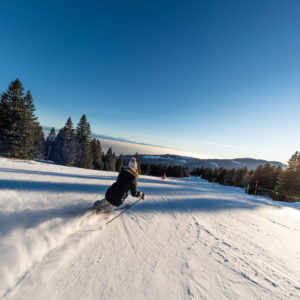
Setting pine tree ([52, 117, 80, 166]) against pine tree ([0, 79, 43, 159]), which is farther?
pine tree ([52, 117, 80, 166])

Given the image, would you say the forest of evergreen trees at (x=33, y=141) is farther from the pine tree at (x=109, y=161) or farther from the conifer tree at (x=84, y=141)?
the pine tree at (x=109, y=161)

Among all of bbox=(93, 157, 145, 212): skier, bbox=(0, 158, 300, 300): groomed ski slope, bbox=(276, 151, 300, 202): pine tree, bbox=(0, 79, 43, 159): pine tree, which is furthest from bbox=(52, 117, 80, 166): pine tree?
bbox=(276, 151, 300, 202): pine tree

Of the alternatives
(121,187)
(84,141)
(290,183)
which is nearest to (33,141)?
(84,141)

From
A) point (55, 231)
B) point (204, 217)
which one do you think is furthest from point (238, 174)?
point (55, 231)

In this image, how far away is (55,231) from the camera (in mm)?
3031

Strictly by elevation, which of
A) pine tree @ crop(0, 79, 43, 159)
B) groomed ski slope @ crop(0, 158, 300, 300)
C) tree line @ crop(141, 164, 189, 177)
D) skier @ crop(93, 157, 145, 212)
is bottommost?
tree line @ crop(141, 164, 189, 177)

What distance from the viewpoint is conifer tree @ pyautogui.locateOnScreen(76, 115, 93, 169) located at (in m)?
39.3

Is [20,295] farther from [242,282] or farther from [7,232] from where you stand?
[242,282]

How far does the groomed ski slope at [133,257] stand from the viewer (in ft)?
6.38

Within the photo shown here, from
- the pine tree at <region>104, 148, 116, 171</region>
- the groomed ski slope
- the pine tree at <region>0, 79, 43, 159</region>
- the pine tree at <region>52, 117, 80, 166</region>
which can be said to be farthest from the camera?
the pine tree at <region>104, 148, 116, 171</region>

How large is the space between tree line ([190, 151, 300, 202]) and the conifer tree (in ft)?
110

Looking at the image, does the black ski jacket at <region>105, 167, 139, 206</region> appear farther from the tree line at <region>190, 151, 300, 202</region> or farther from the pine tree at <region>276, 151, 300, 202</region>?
the pine tree at <region>276, 151, 300, 202</region>

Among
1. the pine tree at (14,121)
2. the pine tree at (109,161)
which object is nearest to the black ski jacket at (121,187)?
the pine tree at (14,121)

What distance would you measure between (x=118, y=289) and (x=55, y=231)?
193 centimetres
